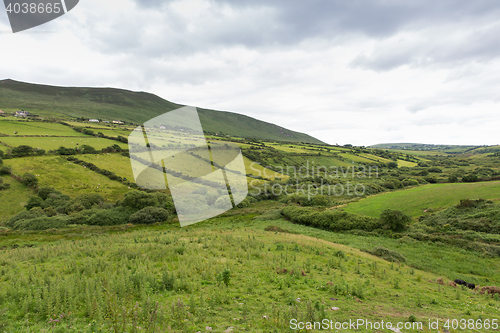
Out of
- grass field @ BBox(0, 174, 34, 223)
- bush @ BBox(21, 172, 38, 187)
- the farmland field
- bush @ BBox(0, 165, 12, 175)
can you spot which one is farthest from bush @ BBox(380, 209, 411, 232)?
bush @ BBox(0, 165, 12, 175)

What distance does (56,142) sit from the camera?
69750 millimetres

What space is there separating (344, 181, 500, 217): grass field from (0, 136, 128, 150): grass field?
77.3 m

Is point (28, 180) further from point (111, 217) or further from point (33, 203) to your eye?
point (111, 217)

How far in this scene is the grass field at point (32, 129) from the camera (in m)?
74.9

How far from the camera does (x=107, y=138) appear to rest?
84562 millimetres

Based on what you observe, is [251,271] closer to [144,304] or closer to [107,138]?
[144,304]

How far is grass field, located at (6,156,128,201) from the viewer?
49.1 meters

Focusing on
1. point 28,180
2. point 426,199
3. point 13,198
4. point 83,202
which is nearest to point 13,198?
point 13,198

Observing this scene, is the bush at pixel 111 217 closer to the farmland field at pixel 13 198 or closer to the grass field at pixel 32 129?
the farmland field at pixel 13 198

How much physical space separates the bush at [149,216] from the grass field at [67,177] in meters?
14.4

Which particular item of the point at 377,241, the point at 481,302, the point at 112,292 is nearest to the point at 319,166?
the point at 377,241

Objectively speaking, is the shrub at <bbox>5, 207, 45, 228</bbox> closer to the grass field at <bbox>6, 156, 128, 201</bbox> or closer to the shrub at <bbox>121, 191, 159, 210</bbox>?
the grass field at <bbox>6, 156, 128, 201</bbox>

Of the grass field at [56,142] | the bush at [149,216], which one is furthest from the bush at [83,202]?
the grass field at [56,142]

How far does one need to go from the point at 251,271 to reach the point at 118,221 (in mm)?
34446
